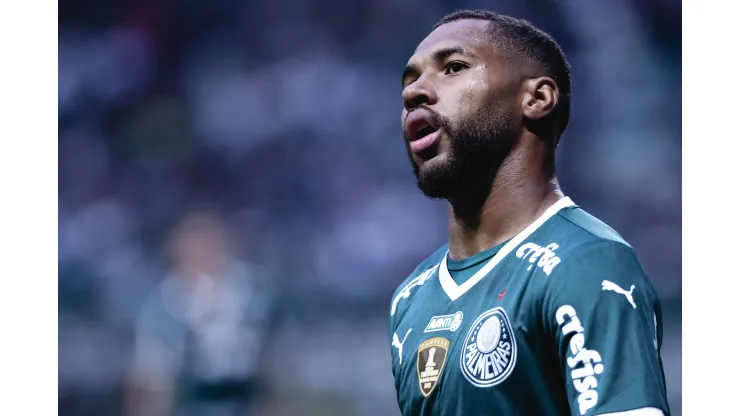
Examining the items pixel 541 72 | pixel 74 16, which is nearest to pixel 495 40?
pixel 541 72

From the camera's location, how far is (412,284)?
331 centimetres

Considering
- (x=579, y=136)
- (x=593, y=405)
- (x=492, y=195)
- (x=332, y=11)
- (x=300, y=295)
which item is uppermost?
(x=332, y=11)

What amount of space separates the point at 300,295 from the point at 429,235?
1.39 m

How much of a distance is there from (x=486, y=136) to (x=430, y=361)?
76 cm

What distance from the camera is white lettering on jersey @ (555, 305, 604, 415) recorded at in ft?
7.11

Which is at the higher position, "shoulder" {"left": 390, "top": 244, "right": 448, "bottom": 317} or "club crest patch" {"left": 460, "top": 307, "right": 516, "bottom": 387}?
"shoulder" {"left": 390, "top": 244, "right": 448, "bottom": 317}

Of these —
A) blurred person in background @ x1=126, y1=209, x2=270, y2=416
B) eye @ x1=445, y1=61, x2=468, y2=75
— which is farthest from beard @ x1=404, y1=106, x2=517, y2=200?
blurred person in background @ x1=126, y1=209, x2=270, y2=416

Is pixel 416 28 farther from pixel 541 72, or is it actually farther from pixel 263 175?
pixel 541 72

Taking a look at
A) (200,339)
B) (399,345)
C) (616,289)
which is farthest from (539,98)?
(200,339)

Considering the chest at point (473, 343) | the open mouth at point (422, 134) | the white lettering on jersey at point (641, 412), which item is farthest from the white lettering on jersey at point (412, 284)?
the white lettering on jersey at point (641, 412)

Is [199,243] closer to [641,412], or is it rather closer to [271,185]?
[271,185]

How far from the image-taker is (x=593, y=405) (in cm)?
215

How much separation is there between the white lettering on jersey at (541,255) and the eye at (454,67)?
2.14ft

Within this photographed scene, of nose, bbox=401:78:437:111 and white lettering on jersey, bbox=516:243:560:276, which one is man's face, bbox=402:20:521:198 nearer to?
nose, bbox=401:78:437:111
